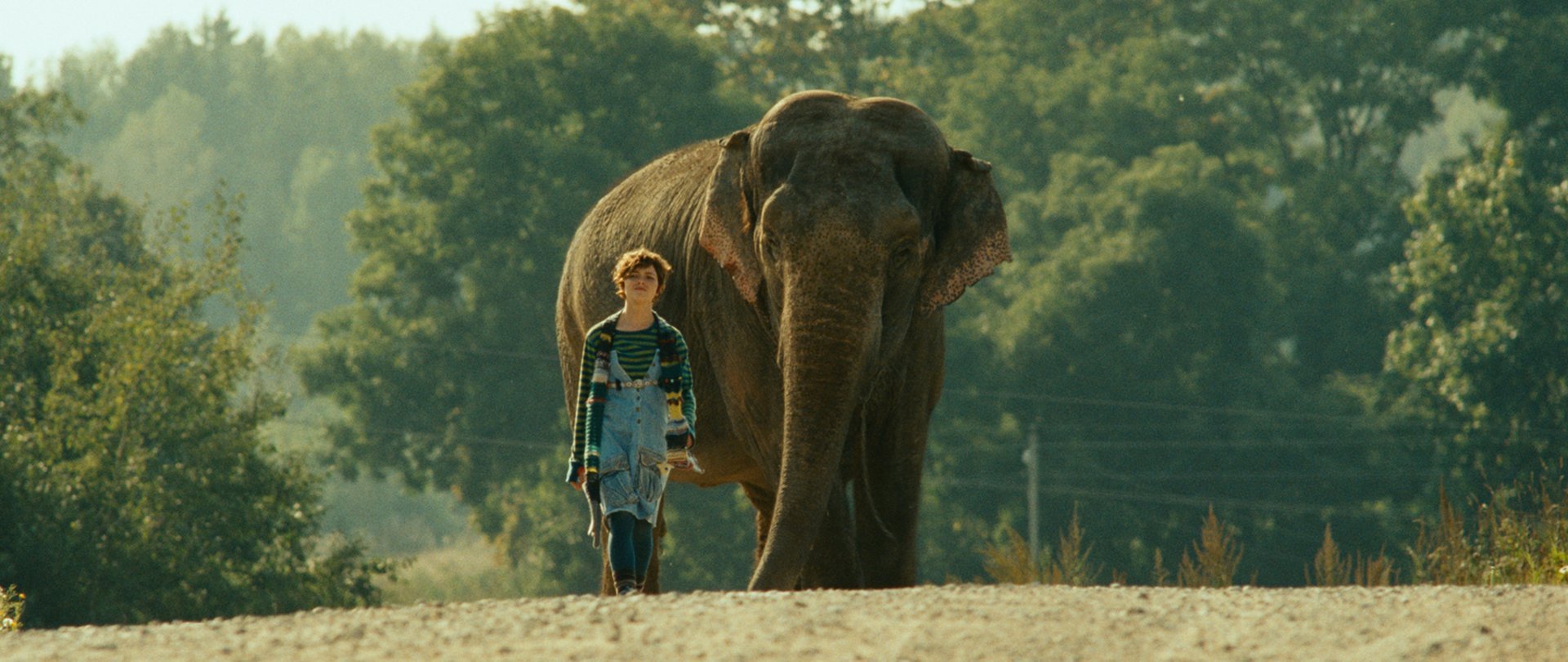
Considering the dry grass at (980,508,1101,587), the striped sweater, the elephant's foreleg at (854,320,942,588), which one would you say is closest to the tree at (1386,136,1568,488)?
the dry grass at (980,508,1101,587)

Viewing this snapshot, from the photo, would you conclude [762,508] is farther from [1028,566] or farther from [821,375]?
[821,375]

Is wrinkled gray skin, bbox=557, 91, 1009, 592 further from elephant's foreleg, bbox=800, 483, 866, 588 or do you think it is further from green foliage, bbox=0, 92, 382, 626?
green foliage, bbox=0, 92, 382, 626

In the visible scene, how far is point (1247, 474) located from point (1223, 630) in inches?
1505

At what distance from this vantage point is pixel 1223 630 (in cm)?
624

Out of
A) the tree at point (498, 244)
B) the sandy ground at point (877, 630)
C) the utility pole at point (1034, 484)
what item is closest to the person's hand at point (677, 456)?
the sandy ground at point (877, 630)

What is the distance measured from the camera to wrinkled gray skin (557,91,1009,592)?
859cm

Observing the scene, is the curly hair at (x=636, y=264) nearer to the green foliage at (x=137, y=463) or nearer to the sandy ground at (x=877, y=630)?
the sandy ground at (x=877, y=630)

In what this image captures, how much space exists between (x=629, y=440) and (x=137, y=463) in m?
21.9

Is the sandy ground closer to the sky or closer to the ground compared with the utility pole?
closer to the sky

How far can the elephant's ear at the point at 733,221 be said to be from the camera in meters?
9.34

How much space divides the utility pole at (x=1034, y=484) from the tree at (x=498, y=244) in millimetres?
8714

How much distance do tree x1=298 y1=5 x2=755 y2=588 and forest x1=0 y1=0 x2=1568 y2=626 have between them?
9 centimetres

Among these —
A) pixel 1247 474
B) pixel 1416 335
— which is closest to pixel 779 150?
pixel 1416 335

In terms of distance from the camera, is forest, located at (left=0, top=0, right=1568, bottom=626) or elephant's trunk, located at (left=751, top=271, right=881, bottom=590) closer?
elephant's trunk, located at (left=751, top=271, right=881, bottom=590)
